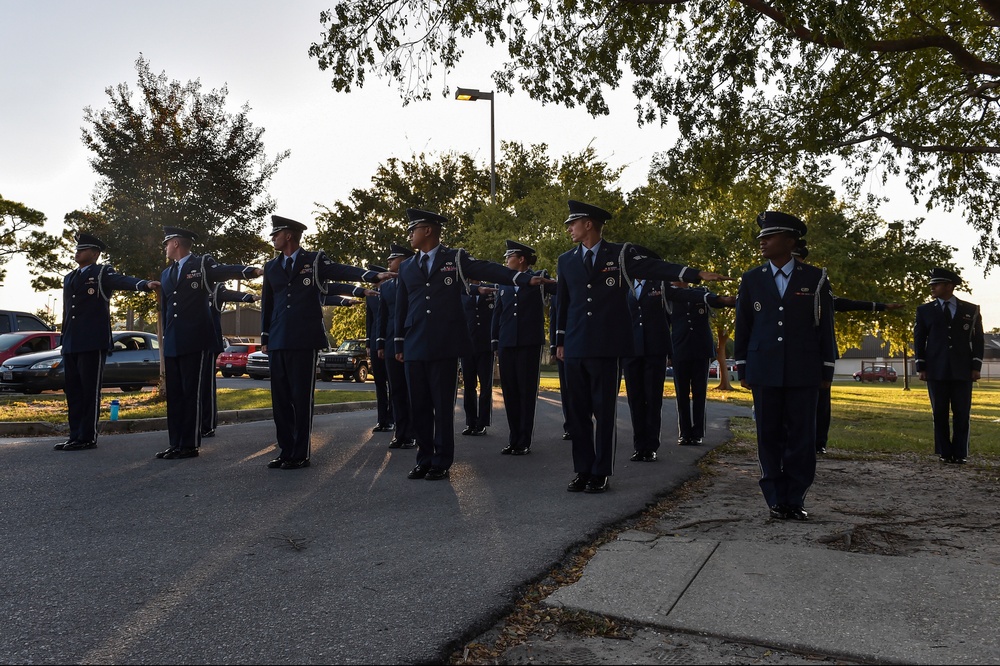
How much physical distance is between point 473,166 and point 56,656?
38197 millimetres

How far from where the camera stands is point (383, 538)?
4.73 m

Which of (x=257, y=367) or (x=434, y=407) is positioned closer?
(x=434, y=407)

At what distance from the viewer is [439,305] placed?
284 inches

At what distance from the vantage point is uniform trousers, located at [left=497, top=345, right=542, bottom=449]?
30.1 ft

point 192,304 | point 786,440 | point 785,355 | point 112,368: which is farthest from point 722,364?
point 785,355

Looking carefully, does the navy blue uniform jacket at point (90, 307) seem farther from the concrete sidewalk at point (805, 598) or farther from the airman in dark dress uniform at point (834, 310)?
the concrete sidewalk at point (805, 598)

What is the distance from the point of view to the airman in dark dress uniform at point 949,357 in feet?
29.7

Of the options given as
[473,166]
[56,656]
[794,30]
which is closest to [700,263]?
[473,166]

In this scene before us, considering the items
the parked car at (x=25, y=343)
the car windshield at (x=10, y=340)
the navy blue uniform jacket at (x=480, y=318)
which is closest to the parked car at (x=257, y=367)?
the parked car at (x=25, y=343)

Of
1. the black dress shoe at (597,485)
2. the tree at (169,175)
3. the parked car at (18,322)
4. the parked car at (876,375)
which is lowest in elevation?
the parked car at (876,375)

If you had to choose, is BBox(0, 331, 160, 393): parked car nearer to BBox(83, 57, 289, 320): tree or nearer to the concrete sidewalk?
BBox(83, 57, 289, 320): tree

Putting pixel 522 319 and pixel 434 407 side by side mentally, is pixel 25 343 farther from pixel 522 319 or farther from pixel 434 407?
pixel 434 407

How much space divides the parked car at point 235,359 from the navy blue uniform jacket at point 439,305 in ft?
90.5

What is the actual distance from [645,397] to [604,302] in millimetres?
2625
